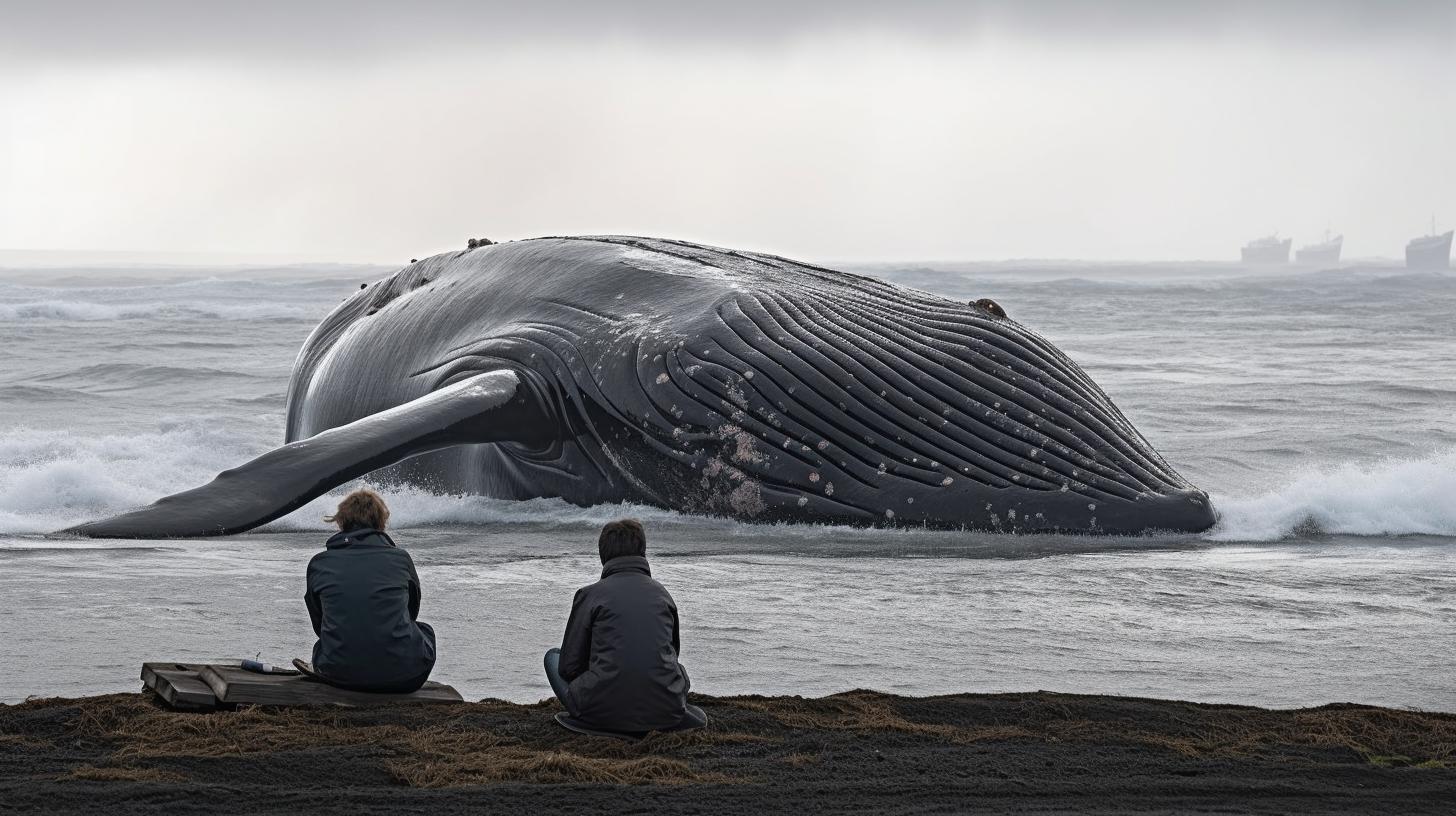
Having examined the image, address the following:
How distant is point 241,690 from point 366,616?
55 cm

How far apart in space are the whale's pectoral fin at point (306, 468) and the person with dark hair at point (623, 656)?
426cm

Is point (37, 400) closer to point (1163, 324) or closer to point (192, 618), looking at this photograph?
point (192, 618)

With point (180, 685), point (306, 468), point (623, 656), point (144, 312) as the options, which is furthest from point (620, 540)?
point (144, 312)

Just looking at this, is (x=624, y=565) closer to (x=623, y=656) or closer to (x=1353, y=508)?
(x=623, y=656)

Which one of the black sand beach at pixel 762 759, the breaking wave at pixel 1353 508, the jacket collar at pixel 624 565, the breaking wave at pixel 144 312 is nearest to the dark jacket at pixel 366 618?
the black sand beach at pixel 762 759

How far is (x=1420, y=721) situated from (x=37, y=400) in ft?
71.0

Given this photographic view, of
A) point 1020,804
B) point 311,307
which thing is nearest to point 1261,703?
point 1020,804

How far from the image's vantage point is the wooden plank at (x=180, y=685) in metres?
6.32

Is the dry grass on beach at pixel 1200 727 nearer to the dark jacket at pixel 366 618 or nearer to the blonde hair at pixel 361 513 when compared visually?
the dark jacket at pixel 366 618

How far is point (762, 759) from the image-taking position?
5.94 metres

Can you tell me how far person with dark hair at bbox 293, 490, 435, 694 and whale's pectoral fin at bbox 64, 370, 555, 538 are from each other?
345 cm

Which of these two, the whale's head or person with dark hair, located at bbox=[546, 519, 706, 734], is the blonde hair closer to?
person with dark hair, located at bbox=[546, 519, 706, 734]

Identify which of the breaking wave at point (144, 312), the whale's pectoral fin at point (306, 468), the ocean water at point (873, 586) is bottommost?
the ocean water at point (873, 586)

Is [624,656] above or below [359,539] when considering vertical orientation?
below
